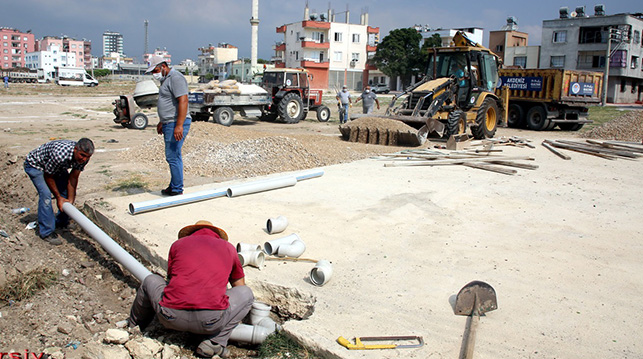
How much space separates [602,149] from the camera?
1193 centimetres

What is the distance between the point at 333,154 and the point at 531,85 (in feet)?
38.6

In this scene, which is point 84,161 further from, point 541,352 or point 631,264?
point 631,264

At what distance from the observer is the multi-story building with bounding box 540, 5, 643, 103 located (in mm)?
50875

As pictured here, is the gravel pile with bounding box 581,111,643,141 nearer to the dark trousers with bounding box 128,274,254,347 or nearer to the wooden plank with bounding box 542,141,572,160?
the wooden plank with bounding box 542,141,572,160

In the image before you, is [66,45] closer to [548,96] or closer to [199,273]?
[548,96]

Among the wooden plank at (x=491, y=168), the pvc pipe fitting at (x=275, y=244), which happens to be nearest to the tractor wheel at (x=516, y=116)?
the wooden plank at (x=491, y=168)

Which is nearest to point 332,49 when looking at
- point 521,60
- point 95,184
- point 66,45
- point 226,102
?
point 521,60

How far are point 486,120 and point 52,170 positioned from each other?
1238 centimetres

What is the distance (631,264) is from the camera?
15.8ft

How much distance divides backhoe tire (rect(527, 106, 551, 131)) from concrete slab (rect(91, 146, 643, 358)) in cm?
1109

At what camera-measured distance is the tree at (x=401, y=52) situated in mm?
66938

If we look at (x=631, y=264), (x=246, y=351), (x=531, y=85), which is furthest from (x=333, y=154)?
(x=531, y=85)

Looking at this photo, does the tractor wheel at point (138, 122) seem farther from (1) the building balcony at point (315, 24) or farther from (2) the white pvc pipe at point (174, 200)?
(1) the building balcony at point (315, 24)

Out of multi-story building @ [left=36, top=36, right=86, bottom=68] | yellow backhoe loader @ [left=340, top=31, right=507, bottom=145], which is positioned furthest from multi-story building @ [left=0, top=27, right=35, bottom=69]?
yellow backhoe loader @ [left=340, top=31, right=507, bottom=145]
